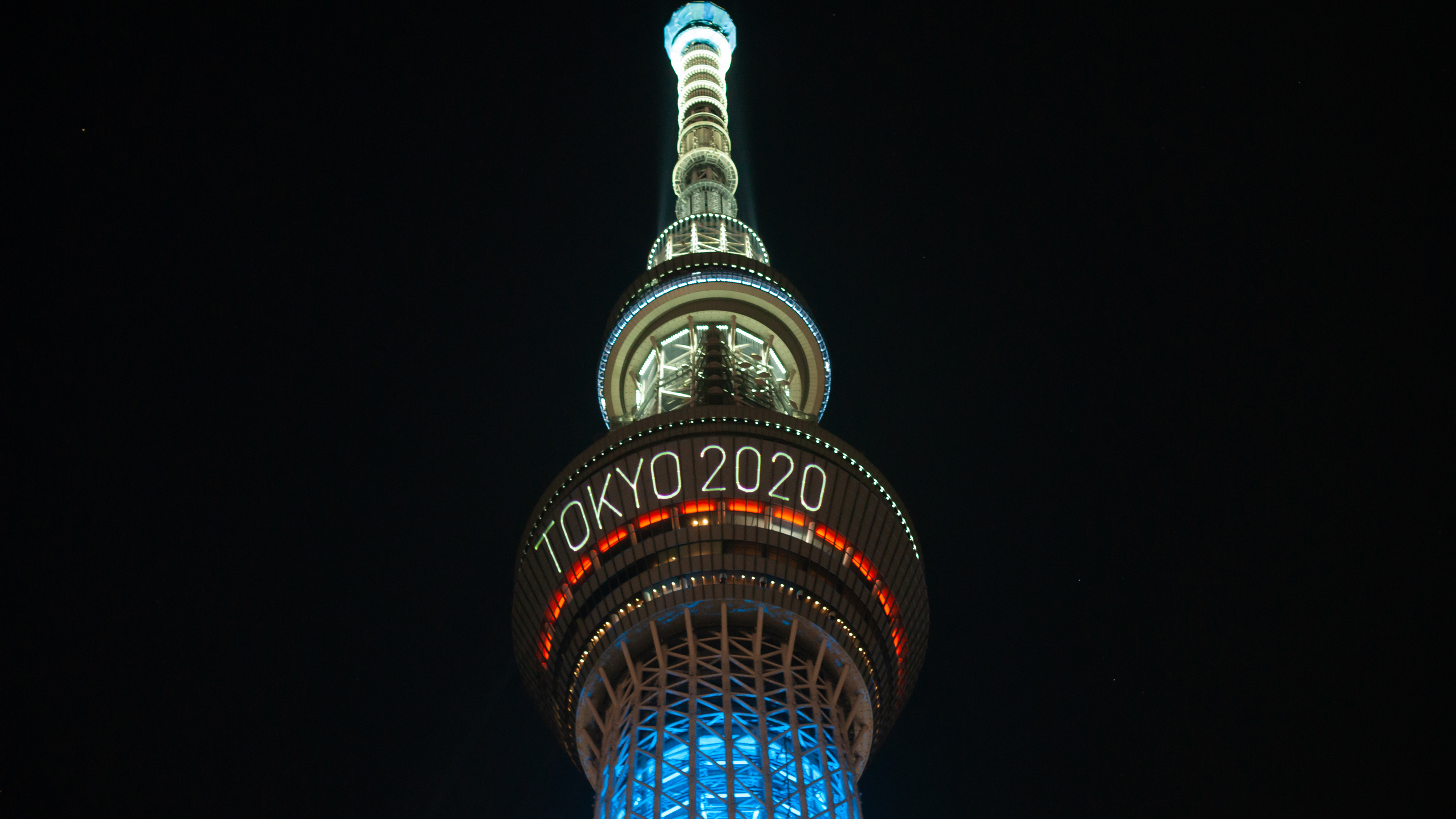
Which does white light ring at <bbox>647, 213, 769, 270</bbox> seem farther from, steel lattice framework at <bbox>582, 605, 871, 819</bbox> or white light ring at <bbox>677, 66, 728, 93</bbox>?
steel lattice framework at <bbox>582, 605, 871, 819</bbox>

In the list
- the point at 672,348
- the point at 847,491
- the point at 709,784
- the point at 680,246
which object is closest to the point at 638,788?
the point at 709,784

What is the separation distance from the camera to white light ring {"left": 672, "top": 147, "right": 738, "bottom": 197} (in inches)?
2717

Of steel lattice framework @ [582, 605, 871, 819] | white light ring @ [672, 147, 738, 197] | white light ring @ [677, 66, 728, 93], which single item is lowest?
steel lattice framework @ [582, 605, 871, 819]

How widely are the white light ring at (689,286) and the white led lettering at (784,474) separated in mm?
14464

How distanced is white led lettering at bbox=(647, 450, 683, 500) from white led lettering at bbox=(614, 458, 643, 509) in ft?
1.02

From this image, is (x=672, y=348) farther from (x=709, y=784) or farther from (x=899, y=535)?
(x=709, y=784)

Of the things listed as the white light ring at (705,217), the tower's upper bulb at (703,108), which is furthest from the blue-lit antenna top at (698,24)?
the white light ring at (705,217)

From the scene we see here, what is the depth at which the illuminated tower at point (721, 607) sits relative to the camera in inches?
1554

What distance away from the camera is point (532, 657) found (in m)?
44.5

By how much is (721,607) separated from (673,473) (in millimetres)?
4831

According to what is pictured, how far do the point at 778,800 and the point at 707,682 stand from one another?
507 cm

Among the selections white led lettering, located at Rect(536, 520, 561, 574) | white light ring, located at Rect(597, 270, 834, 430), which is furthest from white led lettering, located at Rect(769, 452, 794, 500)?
white light ring, located at Rect(597, 270, 834, 430)

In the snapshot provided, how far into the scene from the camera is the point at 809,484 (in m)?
43.5

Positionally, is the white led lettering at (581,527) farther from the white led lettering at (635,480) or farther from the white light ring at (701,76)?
the white light ring at (701,76)
